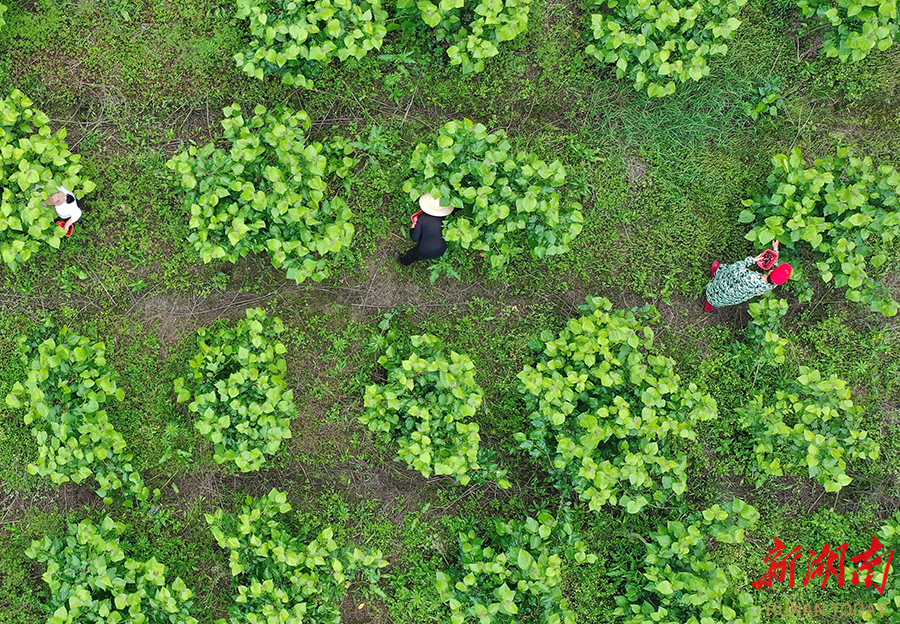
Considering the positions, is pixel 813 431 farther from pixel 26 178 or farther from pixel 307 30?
pixel 26 178

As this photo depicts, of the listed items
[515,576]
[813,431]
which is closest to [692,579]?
[515,576]

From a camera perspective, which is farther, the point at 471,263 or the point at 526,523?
the point at 471,263

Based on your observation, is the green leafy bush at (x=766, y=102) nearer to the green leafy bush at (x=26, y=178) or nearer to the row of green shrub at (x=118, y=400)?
the row of green shrub at (x=118, y=400)

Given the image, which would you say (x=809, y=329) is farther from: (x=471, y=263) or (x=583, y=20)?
(x=583, y=20)

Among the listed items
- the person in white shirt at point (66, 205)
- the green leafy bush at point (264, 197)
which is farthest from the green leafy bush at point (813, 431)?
the person in white shirt at point (66, 205)

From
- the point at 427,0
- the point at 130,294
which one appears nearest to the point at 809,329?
the point at 427,0

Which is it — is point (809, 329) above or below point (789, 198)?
below
